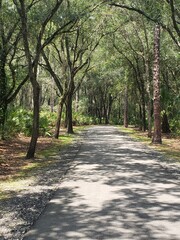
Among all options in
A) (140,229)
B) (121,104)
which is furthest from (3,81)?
(121,104)

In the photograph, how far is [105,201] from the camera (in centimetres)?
771

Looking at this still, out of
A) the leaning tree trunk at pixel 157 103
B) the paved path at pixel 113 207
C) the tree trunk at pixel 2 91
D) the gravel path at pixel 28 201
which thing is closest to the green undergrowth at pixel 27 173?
→ the gravel path at pixel 28 201

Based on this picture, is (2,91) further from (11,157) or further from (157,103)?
(157,103)

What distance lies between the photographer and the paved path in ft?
19.0

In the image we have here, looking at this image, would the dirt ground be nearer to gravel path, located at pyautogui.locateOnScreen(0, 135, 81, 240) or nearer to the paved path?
gravel path, located at pyautogui.locateOnScreen(0, 135, 81, 240)

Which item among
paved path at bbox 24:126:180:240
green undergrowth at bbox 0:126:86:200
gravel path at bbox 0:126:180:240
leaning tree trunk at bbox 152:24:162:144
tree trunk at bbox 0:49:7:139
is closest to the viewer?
paved path at bbox 24:126:180:240

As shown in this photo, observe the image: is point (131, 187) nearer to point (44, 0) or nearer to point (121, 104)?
point (44, 0)

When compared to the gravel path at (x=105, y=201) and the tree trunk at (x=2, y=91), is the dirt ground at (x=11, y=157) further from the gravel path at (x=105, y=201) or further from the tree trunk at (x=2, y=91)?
the gravel path at (x=105, y=201)

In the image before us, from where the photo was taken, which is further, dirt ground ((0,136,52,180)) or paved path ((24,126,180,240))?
dirt ground ((0,136,52,180))

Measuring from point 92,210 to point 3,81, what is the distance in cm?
1410

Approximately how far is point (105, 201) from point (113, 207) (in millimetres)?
495

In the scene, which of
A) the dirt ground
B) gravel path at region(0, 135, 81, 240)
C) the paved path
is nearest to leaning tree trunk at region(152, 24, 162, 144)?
the dirt ground

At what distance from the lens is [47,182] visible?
32.7ft

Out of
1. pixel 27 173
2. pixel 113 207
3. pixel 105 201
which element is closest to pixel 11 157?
pixel 27 173
